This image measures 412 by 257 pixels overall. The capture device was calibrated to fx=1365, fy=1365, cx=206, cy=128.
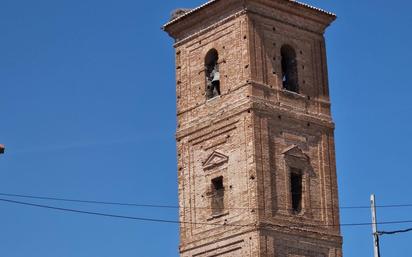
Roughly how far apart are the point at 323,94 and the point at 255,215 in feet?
18.8

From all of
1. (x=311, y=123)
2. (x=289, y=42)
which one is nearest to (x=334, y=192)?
(x=311, y=123)

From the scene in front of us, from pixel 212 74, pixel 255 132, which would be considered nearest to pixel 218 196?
pixel 255 132

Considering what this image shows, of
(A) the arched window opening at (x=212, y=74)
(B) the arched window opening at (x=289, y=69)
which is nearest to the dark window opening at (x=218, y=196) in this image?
(A) the arched window opening at (x=212, y=74)

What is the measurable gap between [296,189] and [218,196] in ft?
8.16

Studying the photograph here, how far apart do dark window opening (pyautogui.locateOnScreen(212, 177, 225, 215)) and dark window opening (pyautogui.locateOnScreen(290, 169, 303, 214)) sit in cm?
221

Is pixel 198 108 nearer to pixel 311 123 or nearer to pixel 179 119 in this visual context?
pixel 179 119

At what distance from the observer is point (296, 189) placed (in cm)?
4328

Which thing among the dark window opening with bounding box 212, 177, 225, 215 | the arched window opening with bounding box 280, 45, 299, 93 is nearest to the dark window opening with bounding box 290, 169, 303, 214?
the dark window opening with bounding box 212, 177, 225, 215

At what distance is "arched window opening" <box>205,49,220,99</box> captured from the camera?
4453 cm

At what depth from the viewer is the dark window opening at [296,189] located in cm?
4303

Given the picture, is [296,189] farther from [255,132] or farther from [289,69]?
[289,69]

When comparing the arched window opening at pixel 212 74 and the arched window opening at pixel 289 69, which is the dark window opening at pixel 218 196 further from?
the arched window opening at pixel 289 69

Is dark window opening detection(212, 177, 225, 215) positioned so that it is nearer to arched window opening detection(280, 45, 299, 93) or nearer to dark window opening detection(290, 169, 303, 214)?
dark window opening detection(290, 169, 303, 214)

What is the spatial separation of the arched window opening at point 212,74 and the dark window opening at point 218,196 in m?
3.02
